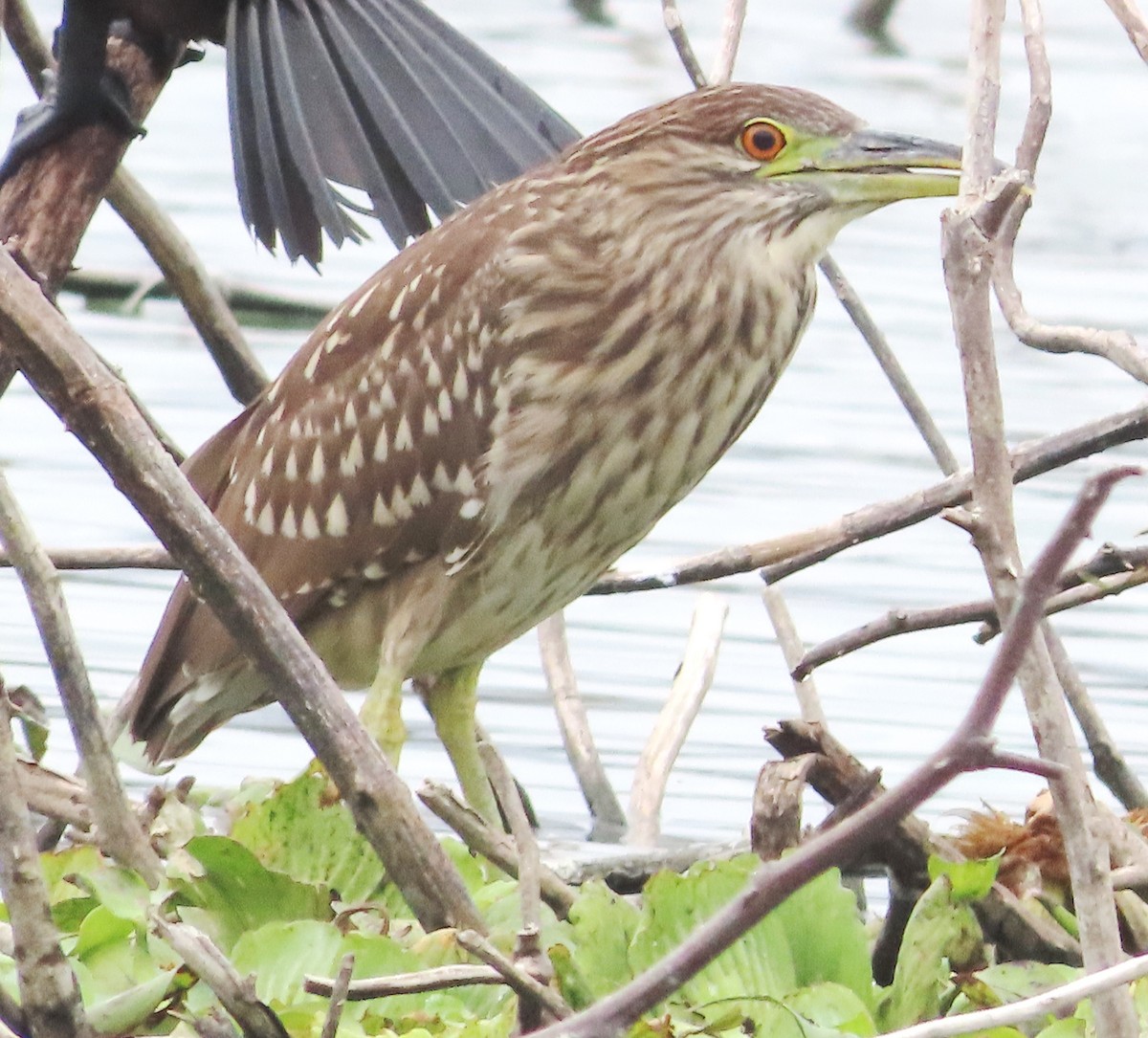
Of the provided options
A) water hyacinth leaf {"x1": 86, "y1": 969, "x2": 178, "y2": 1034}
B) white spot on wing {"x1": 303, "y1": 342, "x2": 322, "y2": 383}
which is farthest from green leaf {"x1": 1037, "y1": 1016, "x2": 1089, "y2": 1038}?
white spot on wing {"x1": 303, "y1": 342, "x2": 322, "y2": 383}

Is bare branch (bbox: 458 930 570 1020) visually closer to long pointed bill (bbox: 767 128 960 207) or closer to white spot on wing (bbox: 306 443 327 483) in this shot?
long pointed bill (bbox: 767 128 960 207)

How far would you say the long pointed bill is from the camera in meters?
3.40

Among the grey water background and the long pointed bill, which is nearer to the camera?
the long pointed bill

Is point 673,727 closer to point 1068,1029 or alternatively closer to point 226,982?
point 1068,1029

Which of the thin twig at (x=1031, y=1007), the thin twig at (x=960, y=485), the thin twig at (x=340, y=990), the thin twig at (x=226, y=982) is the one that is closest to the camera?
the thin twig at (x=1031, y=1007)

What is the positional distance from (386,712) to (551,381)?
53cm

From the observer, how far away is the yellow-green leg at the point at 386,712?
3613 millimetres

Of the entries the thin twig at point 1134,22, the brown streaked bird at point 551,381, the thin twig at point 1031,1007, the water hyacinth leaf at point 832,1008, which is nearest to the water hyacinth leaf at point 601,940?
the water hyacinth leaf at point 832,1008

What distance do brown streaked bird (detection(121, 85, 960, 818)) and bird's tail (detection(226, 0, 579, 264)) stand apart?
0.14 meters

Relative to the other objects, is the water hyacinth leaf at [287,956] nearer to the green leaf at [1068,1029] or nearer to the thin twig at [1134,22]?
the green leaf at [1068,1029]

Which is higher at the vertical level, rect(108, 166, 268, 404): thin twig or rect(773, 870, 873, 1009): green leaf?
rect(108, 166, 268, 404): thin twig

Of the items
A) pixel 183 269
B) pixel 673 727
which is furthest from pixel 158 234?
pixel 673 727

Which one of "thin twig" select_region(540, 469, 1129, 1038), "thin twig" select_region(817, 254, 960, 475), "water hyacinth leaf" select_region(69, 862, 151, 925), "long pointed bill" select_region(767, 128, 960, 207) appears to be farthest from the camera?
"thin twig" select_region(817, 254, 960, 475)

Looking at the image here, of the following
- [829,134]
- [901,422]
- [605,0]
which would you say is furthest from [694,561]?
[605,0]
